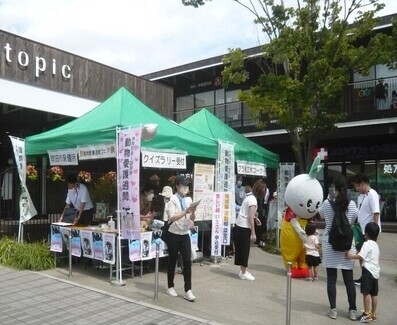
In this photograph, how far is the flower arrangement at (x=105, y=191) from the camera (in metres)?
10.9

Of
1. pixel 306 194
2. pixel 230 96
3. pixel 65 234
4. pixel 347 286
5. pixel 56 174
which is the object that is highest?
pixel 230 96

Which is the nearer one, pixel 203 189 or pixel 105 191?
pixel 203 189

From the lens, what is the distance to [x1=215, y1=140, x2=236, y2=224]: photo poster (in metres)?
9.07

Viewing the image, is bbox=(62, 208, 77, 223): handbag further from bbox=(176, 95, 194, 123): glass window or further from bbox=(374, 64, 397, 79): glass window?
bbox=(176, 95, 194, 123): glass window

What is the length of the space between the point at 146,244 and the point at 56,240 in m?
1.95

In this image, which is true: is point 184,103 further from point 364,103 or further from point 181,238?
point 181,238

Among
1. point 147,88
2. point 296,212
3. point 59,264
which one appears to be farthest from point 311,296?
point 147,88

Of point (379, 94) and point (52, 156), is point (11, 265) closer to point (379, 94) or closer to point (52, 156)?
point (52, 156)

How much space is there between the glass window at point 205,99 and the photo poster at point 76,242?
15.7 meters

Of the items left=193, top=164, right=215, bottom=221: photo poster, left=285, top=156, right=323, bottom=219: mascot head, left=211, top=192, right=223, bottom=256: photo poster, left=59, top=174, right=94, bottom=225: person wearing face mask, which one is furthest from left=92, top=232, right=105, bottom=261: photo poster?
left=285, top=156, right=323, bottom=219: mascot head

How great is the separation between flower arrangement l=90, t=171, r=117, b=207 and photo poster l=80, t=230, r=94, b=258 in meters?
3.02

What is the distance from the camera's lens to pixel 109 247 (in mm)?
7211

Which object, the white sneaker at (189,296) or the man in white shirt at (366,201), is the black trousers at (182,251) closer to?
the white sneaker at (189,296)

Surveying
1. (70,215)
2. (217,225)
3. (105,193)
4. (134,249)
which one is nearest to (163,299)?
(134,249)
